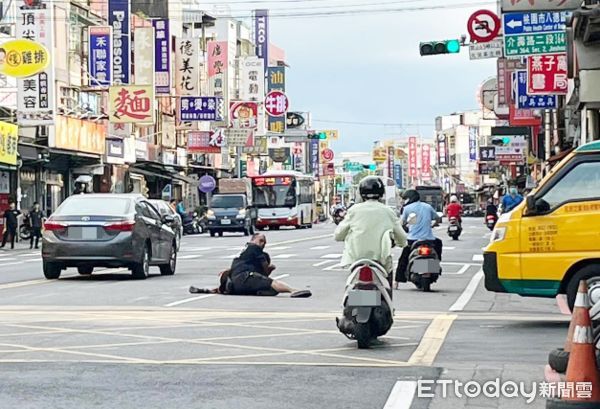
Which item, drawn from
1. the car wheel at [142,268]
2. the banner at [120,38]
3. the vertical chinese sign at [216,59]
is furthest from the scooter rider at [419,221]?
the vertical chinese sign at [216,59]

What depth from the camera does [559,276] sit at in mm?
13672

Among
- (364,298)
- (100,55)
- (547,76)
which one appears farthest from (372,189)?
(100,55)

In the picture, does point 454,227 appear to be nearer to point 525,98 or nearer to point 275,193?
point 525,98

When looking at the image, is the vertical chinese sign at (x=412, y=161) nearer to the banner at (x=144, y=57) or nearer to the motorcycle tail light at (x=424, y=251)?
the banner at (x=144, y=57)

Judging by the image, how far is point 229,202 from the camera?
59.4 meters

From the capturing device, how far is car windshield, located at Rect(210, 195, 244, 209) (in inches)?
2330

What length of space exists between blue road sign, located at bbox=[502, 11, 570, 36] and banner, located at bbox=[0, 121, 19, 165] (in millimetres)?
21761

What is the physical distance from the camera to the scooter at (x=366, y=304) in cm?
1144

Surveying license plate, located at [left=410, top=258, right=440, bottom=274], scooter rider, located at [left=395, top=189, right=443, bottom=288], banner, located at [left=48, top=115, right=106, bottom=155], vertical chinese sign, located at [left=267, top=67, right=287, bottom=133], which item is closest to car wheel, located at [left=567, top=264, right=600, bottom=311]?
license plate, located at [left=410, top=258, right=440, bottom=274]

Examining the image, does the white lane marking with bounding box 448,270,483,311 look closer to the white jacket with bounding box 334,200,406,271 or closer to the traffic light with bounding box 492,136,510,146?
the white jacket with bounding box 334,200,406,271

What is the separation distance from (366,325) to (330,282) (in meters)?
10.6

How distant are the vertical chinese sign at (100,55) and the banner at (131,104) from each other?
1104 millimetres

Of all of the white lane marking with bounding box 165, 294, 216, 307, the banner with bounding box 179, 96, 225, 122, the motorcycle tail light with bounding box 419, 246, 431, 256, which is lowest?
the white lane marking with bounding box 165, 294, 216, 307

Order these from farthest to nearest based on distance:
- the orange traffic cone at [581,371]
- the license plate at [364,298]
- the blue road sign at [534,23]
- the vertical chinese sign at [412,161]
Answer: the vertical chinese sign at [412,161], the blue road sign at [534,23], the license plate at [364,298], the orange traffic cone at [581,371]
